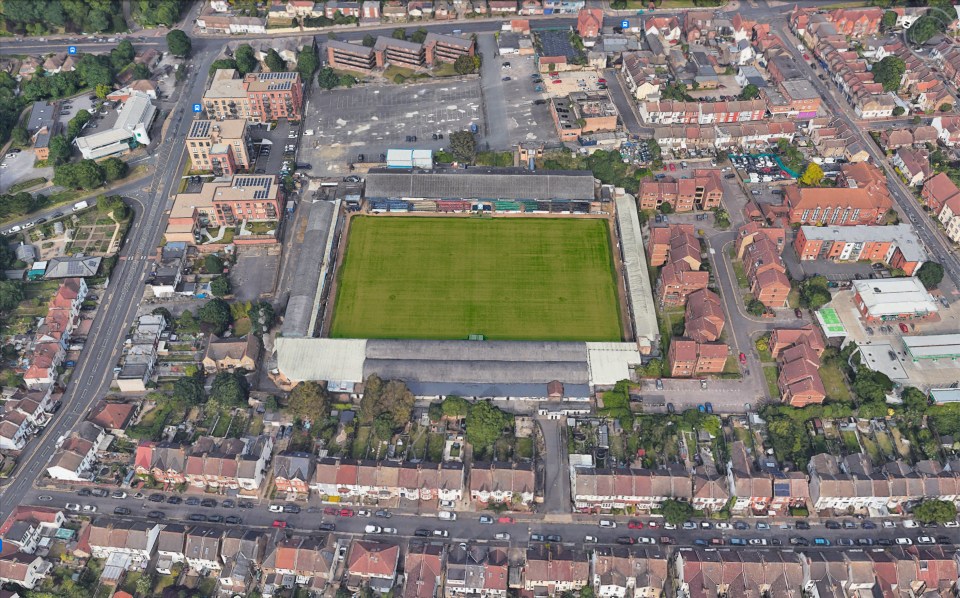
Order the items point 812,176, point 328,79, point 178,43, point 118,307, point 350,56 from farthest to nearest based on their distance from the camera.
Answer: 1. point 178,43
2. point 350,56
3. point 328,79
4. point 812,176
5. point 118,307

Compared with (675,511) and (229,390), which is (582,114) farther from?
(229,390)

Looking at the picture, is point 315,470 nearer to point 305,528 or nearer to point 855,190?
point 305,528

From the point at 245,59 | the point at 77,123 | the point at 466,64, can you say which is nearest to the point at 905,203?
the point at 466,64

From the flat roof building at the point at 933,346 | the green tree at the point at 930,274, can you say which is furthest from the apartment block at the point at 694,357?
the green tree at the point at 930,274

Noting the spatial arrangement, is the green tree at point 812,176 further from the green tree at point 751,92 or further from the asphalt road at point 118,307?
the asphalt road at point 118,307

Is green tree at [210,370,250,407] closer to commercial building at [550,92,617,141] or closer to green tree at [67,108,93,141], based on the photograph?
green tree at [67,108,93,141]

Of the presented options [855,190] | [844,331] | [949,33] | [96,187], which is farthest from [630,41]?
[96,187]

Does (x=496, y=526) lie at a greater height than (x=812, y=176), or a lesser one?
lesser
